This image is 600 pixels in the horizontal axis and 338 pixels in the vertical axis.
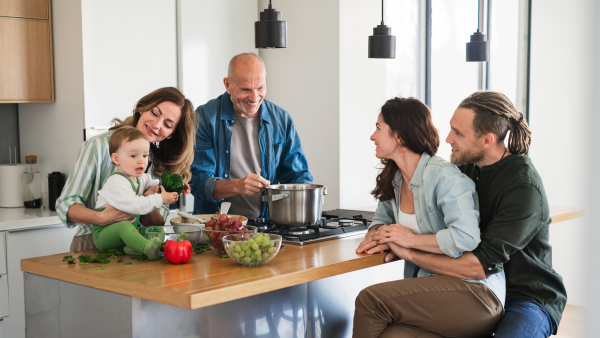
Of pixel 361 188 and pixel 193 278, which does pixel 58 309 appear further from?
pixel 361 188

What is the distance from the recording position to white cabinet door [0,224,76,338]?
122 inches

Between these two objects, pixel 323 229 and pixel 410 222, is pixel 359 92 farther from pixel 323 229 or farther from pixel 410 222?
pixel 410 222

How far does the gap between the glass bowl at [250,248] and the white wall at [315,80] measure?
241cm

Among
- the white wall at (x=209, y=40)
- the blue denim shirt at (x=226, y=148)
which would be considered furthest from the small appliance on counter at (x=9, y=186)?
the blue denim shirt at (x=226, y=148)

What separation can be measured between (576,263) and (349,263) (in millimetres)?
1573

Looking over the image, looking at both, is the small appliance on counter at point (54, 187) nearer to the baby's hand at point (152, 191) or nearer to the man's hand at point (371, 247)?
the baby's hand at point (152, 191)

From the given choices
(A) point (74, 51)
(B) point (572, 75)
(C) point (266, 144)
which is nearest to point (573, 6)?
(B) point (572, 75)

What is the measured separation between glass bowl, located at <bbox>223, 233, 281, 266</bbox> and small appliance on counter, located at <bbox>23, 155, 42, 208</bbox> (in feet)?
7.55

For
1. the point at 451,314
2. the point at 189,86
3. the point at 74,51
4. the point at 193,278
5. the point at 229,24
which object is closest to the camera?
the point at 193,278

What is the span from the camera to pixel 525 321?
1793 mm

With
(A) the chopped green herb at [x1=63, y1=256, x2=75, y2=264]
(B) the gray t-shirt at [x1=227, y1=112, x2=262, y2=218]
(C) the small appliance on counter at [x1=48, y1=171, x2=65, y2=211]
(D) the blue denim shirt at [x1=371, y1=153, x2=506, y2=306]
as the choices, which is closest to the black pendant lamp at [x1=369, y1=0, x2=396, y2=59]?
(B) the gray t-shirt at [x1=227, y1=112, x2=262, y2=218]

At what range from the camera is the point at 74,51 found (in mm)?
3375

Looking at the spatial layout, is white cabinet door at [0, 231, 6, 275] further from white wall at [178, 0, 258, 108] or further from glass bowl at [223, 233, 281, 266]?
glass bowl at [223, 233, 281, 266]

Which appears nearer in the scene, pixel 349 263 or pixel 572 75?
pixel 572 75
